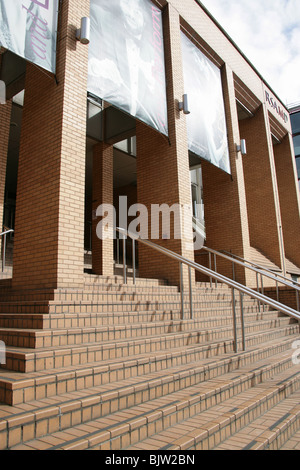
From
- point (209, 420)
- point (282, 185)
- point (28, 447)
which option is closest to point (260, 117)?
point (282, 185)

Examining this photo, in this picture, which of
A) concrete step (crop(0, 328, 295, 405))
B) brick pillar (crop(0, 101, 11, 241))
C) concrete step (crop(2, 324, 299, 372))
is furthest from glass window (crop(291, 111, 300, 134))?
concrete step (crop(0, 328, 295, 405))

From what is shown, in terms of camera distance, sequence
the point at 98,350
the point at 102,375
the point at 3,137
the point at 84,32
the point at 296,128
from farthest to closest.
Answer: the point at 296,128 → the point at 3,137 → the point at 84,32 → the point at 98,350 → the point at 102,375

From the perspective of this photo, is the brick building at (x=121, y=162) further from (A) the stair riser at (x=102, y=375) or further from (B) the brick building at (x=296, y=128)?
(B) the brick building at (x=296, y=128)

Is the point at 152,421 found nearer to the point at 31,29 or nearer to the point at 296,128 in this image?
the point at 31,29

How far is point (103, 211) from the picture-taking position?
378 inches

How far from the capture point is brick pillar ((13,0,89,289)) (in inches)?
186

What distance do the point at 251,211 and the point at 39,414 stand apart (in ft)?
39.4

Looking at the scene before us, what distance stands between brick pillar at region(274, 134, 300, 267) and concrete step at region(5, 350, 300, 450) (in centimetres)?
1187

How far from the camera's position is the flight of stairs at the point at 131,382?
2293 millimetres

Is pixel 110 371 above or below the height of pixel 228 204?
below

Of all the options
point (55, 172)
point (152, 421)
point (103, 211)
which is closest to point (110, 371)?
point (152, 421)

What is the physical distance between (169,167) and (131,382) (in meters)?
5.43

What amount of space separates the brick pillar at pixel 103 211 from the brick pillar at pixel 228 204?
2.74 meters

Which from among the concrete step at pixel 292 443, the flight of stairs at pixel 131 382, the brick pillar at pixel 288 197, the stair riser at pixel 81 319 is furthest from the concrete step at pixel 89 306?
the brick pillar at pixel 288 197
